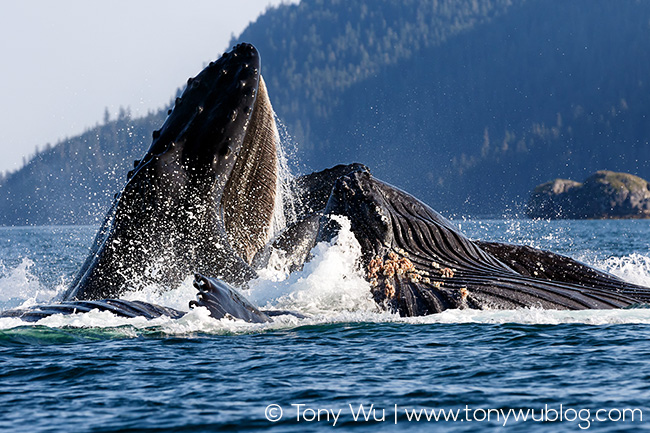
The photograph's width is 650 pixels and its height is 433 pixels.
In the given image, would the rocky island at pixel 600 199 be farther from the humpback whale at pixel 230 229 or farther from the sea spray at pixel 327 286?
the sea spray at pixel 327 286

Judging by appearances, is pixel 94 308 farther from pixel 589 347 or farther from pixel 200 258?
pixel 589 347

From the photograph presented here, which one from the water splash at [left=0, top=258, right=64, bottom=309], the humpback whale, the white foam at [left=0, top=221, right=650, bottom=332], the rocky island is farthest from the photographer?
the rocky island

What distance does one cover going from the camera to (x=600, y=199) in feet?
444

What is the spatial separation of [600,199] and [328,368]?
5295 inches

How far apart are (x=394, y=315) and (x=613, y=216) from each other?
431 feet

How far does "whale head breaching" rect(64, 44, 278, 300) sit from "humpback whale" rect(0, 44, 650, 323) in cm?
1

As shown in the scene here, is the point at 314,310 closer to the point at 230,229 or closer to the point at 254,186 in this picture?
the point at 230,229

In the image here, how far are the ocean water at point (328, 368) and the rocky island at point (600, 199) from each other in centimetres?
13062

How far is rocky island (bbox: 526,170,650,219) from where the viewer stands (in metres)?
135

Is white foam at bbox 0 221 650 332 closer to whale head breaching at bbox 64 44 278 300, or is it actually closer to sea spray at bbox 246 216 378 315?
sea spray at bbox 246 216 378 315

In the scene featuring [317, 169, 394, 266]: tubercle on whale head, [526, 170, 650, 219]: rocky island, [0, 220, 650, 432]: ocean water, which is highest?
[526, 170, 650, 219]: rocky island

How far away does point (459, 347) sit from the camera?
28.2 feet

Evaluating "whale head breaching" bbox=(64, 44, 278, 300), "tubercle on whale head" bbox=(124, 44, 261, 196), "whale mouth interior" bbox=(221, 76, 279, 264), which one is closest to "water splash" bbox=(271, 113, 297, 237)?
"whale mouth interior" bbox=(221, 76, 279, 264)

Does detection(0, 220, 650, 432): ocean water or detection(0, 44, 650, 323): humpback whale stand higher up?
detection(0, 44, 650, 323): humpback whale
